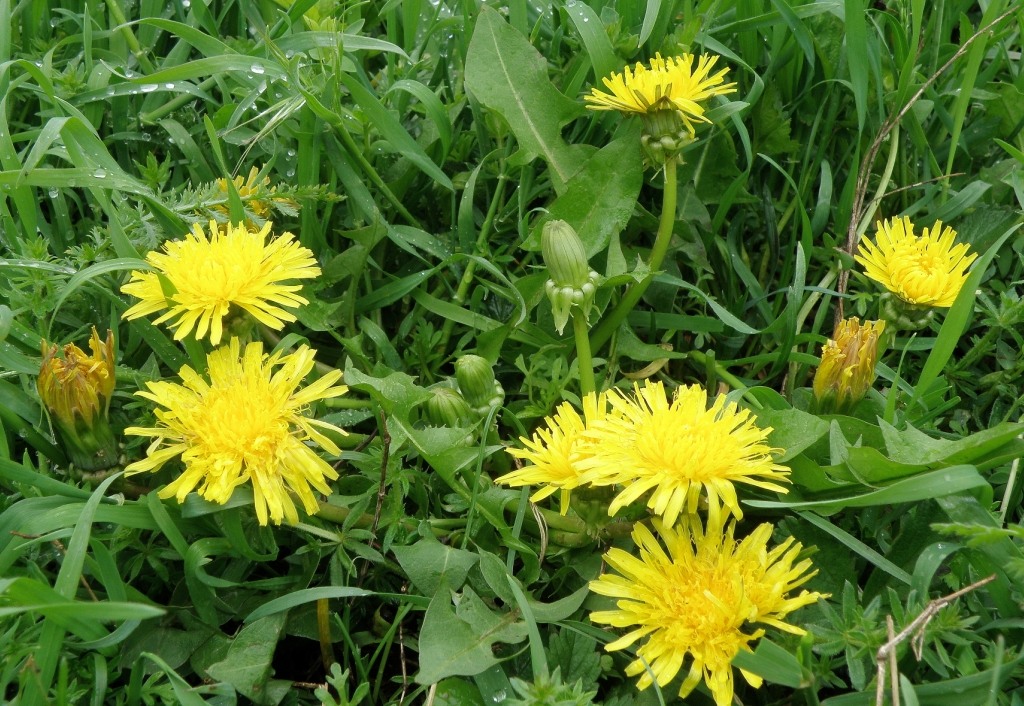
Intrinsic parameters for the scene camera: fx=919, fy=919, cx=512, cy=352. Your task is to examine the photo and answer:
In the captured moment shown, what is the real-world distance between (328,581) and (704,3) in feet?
4.68

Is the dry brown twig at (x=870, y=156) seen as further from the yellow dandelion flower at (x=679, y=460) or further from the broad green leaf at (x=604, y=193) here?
the yellow dandelion flower at (x=679, y=460)

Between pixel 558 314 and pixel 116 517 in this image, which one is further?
pixel 558 314

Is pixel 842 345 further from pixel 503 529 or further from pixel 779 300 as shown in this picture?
pixel 503 529

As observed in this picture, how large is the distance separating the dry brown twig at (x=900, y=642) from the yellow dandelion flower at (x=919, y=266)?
0.58m

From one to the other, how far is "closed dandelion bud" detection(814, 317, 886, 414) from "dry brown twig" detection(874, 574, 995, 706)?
0.39 m

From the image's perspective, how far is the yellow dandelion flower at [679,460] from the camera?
128 centimetres

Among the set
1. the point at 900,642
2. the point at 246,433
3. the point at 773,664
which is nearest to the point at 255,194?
the point at 246,433

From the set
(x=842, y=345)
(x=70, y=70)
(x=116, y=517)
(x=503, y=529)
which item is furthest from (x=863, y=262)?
(x=70, y=70)

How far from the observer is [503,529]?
1.49 meters

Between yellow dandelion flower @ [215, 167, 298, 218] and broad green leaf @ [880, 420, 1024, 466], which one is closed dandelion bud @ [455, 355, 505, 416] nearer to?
yellow dandelion flower @ [215, 167, 298, 218]

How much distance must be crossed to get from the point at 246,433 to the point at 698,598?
702 mm

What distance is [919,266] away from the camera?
65.9 inches

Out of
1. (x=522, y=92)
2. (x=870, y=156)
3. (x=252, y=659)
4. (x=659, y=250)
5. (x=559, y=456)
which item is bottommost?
(x=252, y=659)

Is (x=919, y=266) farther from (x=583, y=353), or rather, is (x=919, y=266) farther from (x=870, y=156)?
(x=583, y=353)
